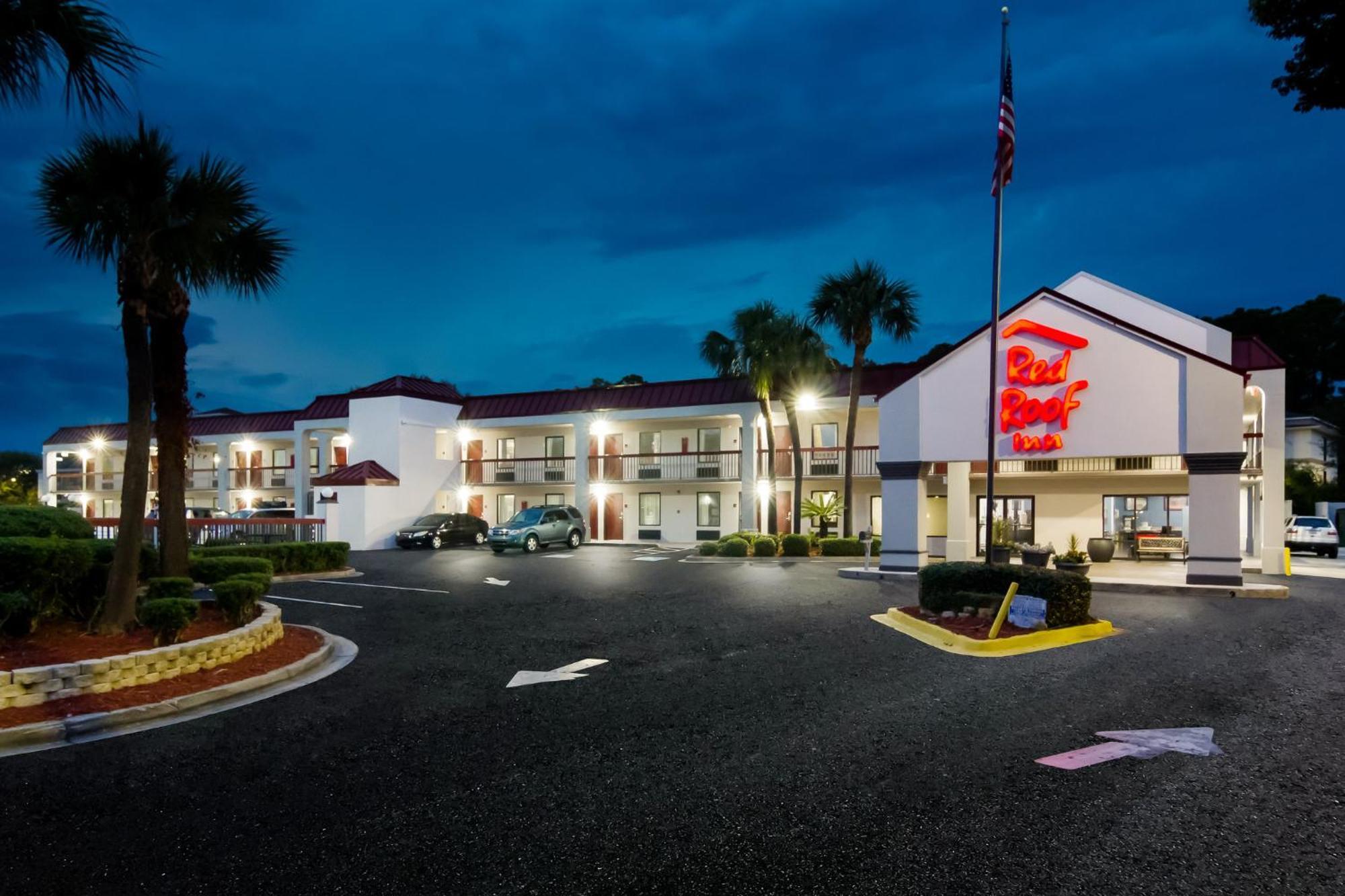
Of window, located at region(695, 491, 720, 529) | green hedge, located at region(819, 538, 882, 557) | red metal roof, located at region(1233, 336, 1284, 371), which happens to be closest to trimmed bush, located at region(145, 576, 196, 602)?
green hedge, located at region(819, 538, 882, 557)

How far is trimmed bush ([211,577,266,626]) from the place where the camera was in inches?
397

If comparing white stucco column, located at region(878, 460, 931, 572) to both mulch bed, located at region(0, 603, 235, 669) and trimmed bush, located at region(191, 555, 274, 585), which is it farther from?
mulch bed, located at region(0, 603, 235, 669)

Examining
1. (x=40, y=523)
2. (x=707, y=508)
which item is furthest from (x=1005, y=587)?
(x=707, y=508)

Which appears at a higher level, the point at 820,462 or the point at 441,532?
the point at 820,462

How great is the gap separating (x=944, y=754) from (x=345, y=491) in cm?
2872

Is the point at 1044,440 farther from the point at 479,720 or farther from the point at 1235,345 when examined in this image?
the point at 479,720

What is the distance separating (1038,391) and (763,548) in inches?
433

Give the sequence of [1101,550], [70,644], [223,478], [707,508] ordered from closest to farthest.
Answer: [70,644] → [1101,550] → [707,508] → [223,478]

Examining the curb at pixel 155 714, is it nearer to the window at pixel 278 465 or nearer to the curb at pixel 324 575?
the curb at pixel 324 575

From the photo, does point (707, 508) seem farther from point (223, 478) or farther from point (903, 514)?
point (223, 478)

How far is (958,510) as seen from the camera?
70.7 ft

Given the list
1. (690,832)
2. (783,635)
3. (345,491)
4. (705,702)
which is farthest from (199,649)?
(345,491)

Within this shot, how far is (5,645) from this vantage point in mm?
8414

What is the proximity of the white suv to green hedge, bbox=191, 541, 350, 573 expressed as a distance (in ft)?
110
